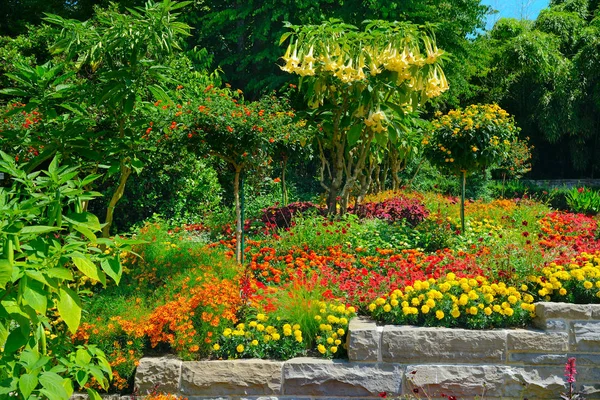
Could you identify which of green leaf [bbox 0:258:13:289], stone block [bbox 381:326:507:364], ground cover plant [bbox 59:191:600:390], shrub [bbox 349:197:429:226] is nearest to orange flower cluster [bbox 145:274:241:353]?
ground cover plant [bbox 59:191:600:390]

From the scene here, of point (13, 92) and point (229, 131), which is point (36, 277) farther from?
point (229, 131)

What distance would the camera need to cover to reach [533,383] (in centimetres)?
412

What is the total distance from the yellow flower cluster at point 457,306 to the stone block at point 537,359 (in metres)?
0.26

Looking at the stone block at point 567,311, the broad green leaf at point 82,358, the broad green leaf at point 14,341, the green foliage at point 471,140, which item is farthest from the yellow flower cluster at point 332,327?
the green foliage at point 471,140

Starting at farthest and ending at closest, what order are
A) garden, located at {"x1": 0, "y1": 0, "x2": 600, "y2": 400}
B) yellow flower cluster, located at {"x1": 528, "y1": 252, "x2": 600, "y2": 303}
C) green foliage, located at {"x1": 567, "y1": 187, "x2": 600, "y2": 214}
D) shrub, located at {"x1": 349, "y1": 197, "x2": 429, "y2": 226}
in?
green foliage, located at {"x1": 567, "y1": 187, "x2": 600, "y2": 214}, shrub, located at {"x1": 349, "y1": 197, "x2": 429, "y2": 226}, yellow flower cluster, located at {"x1": 528, "y1": 252, "x2": 600, "y2": 303}, garden, located at {"x1": 0, "y1": 0, "x2": 600, "y2": 400}

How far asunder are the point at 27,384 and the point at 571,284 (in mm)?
3864

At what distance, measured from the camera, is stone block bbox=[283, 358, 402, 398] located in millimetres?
4008

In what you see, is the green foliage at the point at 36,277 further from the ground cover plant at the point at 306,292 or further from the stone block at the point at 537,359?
the stone block at the point at 537,359

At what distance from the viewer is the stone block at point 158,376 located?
3.98 metres

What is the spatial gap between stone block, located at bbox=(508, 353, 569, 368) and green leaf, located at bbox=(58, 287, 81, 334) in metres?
3.09

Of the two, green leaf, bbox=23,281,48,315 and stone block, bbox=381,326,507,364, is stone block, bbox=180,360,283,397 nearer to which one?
stone block, bbox=381,326,507,364

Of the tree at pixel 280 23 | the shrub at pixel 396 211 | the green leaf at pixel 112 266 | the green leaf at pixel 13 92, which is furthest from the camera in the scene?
the tree at pixel 280 23

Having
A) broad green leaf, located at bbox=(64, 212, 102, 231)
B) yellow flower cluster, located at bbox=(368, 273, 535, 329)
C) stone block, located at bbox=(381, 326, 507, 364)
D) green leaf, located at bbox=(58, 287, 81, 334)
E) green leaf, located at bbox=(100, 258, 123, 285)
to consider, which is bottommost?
stone block, located at bbox=(381, 326, 507, 364)

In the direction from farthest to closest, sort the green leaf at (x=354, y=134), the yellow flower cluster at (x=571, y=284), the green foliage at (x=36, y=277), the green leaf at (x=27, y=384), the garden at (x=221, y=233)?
the green leaf at (x=354, y=134) < the yellow flower cluster at (x=571, y=284) < the garden at (x=221, y=233) < the green leaf at (x=27, y=384) < the green foliage at (x=36, y=277)
